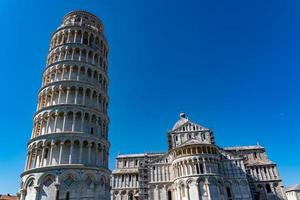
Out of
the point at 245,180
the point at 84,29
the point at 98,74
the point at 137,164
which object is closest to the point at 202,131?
the point at 245,180

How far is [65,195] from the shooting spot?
21.8 metres

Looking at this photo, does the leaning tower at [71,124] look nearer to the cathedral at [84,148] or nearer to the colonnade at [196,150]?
the cathedral at [84,148]

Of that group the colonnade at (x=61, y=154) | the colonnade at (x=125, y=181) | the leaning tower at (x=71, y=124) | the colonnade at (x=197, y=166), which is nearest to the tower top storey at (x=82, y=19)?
the leaning tower at (x=71, y=124)

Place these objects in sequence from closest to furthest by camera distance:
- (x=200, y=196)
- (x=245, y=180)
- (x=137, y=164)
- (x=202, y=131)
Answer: (x=200, y=196) < (x=245, y=180) < (x=202, y=131) < (x=137, y=164)

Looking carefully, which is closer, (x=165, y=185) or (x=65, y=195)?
(x=65, y=195)

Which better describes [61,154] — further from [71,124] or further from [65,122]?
[65,122]

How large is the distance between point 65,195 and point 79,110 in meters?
9.09

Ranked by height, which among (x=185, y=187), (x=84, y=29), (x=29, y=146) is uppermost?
(x=84, y=29)

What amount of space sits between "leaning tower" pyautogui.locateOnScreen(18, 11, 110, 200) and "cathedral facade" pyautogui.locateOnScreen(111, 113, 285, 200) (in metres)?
22.5

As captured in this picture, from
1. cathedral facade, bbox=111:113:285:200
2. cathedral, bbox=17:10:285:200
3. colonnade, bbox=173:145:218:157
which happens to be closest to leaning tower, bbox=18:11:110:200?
cathedral, bbox=17:10:285:200

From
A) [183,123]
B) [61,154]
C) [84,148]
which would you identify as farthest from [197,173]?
[61,154]

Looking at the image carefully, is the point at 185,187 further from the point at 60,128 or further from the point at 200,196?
the point at 60,128

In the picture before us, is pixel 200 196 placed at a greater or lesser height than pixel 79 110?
lesser

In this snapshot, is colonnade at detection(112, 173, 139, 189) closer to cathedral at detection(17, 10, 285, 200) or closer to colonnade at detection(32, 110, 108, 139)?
cathedral at detection(17, 10, 285, 200)
